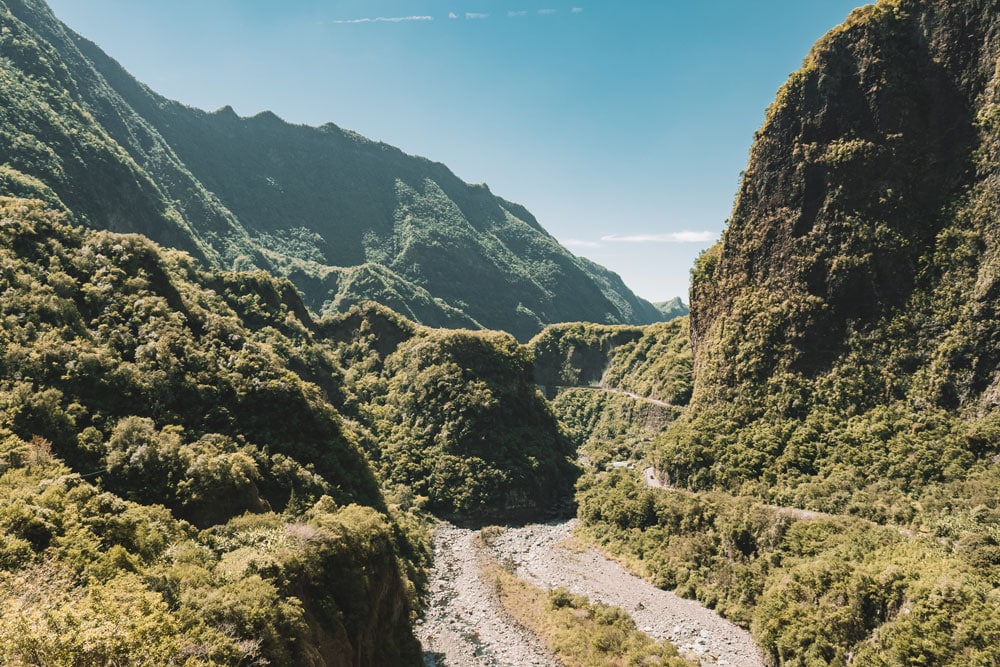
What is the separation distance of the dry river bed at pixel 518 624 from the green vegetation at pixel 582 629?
118cm

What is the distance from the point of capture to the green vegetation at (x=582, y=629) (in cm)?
3912

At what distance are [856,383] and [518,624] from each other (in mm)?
43997

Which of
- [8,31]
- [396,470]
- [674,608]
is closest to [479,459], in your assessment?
[396,470]


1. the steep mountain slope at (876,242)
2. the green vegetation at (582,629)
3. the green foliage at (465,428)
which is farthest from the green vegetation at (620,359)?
the green vegetation at (582,629)

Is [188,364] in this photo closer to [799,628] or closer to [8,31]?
[799,628]

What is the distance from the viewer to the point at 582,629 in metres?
43.2

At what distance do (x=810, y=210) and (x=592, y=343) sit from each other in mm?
73198

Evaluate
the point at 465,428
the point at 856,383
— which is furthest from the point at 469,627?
the point at 856,383

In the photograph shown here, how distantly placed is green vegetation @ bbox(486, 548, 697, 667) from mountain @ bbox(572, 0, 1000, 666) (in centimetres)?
896

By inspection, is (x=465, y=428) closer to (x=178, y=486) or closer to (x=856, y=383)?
(x=178, y=486)

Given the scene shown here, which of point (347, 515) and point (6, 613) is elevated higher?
point (6, 613)

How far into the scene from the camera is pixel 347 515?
3538cm

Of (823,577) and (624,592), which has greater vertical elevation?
(823,577)

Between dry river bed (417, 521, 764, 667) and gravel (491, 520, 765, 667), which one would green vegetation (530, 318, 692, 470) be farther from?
dry river bed (417, 521, 764, 667)
